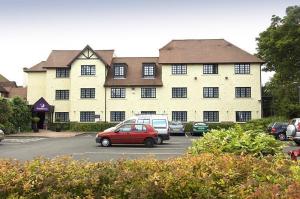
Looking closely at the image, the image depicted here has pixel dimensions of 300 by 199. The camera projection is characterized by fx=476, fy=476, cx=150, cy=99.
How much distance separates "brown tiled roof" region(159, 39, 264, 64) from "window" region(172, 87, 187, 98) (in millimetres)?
3074

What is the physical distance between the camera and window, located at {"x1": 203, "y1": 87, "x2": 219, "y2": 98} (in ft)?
177

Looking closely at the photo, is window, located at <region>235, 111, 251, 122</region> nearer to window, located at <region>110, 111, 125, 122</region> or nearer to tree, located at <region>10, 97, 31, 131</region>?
window, located at <region>110, 111, 125, 122</region>

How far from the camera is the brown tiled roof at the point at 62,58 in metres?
55.8

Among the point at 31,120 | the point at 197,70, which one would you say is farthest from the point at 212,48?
the point at 31,120

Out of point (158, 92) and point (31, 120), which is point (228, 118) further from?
point (31, 120)

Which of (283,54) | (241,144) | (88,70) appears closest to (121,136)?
(241,144)

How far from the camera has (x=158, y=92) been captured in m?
54.2

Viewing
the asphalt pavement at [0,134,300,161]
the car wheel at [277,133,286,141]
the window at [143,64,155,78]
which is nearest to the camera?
the asphalt pavement at [0,134,300,161]

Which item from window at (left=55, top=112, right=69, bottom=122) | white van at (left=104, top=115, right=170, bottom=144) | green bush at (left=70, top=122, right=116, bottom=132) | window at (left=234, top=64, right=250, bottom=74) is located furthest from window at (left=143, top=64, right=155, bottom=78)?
white van at (left=104, top=115, right=170, bottom=144)

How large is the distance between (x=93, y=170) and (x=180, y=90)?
4822cm

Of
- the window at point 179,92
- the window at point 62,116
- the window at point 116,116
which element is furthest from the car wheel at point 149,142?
the window at point 62,116

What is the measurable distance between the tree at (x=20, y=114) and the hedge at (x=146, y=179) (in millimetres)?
38667

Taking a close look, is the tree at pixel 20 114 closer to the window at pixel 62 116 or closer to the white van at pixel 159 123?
the window at pixel 62 116

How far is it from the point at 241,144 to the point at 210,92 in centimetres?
4424
